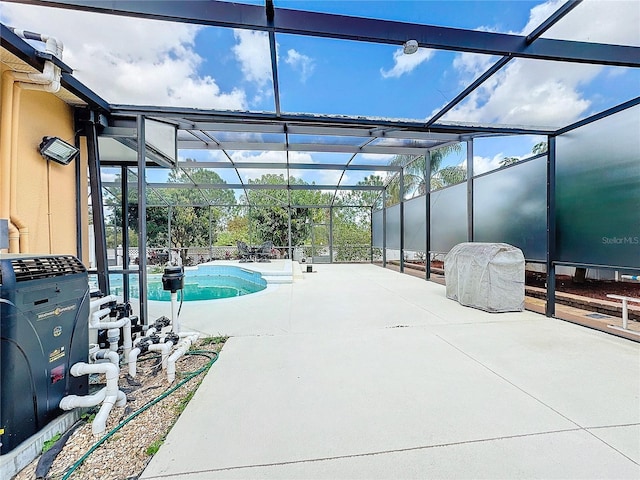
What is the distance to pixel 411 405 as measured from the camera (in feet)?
6.09

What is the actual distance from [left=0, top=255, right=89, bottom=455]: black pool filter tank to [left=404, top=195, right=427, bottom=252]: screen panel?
23.0ft

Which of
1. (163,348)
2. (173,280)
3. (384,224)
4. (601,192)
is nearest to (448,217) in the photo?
(601,192)

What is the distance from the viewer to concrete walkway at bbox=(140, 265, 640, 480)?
4.53 feet

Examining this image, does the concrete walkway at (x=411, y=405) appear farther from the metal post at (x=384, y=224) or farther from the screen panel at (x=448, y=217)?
the metal post at (x=384, y=224)

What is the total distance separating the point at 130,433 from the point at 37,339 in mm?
727

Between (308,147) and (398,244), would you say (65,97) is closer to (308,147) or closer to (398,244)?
(308,147)

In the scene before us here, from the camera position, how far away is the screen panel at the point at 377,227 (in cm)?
1083

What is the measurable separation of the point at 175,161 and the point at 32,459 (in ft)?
12.4

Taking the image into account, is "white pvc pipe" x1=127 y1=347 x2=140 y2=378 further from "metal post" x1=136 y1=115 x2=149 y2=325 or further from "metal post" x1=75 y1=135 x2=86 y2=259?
"metal post" x1=75 y1=135 x2=86 y2=259

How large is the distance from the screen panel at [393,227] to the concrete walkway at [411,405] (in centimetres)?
593

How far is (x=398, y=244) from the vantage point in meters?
9.25

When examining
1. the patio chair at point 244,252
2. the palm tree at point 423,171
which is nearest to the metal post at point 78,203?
the patio chair at point 244,252

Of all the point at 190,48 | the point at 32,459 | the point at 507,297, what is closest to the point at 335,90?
the point at 190,48

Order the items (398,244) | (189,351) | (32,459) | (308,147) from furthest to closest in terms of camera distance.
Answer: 1. (398,244)
2. (308,147)
3. (189,351)
4. (32,459)
